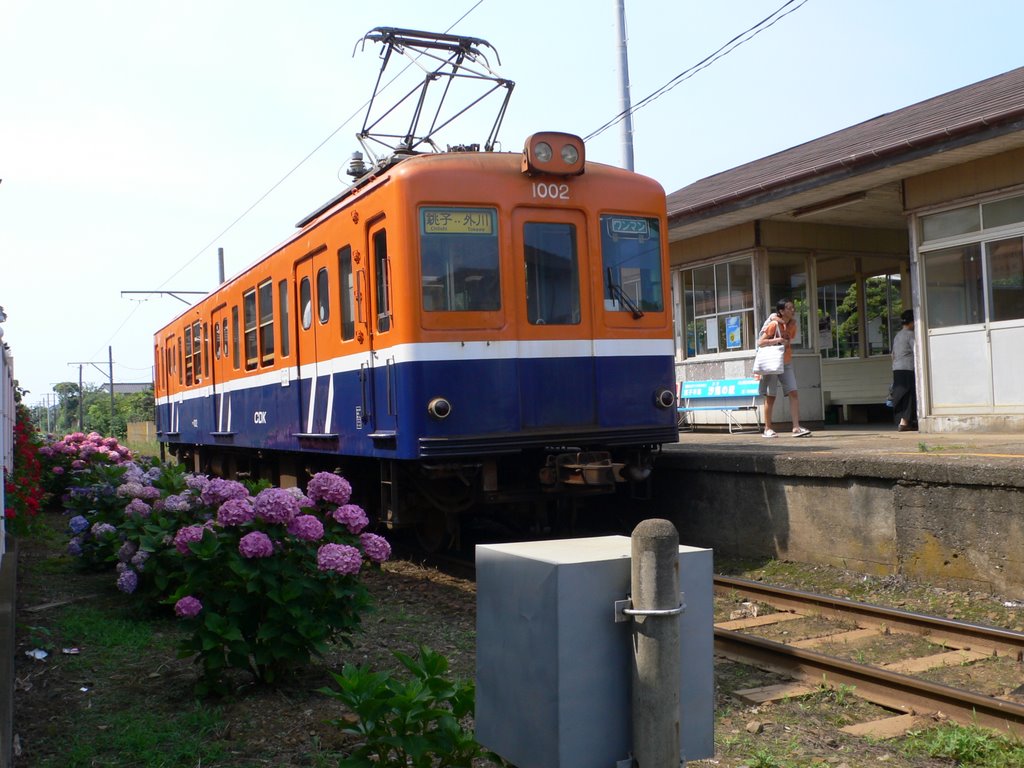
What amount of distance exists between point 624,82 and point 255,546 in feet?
38.1

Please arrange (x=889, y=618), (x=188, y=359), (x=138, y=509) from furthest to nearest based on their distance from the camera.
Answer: (x=188, y=359) < (x=138, y=509) < (x=889, y=618)

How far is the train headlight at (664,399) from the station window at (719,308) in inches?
255

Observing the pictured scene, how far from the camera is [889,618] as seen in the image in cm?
595

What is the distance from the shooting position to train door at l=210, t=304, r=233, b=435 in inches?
514

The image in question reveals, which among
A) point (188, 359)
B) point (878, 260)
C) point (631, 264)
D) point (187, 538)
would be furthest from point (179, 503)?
point (878, 260)

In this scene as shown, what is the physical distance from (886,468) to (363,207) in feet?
14.3

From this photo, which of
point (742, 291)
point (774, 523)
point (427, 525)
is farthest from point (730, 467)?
point (742, 291)

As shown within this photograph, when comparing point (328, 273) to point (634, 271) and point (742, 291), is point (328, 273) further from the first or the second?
point (742, 291)

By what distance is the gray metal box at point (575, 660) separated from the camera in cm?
210

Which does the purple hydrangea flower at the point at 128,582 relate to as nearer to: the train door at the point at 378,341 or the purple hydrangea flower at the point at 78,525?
the purple hydrangea flower at the point at 78,525

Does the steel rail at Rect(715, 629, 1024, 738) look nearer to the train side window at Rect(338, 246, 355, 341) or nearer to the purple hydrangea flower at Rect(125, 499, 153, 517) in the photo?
the purple hydrangea flower at Rect(125, 499, 153, 517)

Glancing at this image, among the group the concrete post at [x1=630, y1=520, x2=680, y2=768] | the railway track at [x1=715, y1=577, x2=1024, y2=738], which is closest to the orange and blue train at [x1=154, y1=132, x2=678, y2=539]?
the railway track at [x1=715, y1=577, x2=1024, y2=738]

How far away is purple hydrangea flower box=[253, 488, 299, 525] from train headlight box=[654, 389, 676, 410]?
4.19 meters

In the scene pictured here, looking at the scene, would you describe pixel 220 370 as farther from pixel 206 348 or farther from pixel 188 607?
pixel 188 607
